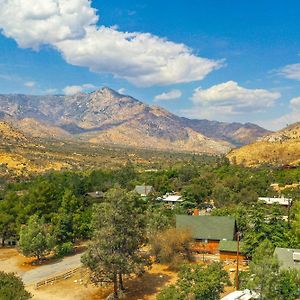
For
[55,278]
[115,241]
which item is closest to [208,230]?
[115,241]

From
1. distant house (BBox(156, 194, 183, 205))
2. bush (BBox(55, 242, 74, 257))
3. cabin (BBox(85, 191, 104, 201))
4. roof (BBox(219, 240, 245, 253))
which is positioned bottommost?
bush (BBox(55, 242, 74, 257))

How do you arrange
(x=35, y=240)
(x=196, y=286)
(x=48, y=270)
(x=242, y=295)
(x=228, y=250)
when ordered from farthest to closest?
1. (x=35, y=240)
2. (x=228, y=250)
3. (x=48, y=270)
4. (x=242, y=295)
5. (x=196, y=286)

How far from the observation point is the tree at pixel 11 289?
94.1 ft

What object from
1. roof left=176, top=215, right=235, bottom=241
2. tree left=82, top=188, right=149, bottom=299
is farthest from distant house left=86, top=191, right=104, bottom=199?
tree left=82, top=188, right=149, bottom=299

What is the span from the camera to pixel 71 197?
2697 inches

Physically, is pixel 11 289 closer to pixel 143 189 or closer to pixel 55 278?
pixel 55 278

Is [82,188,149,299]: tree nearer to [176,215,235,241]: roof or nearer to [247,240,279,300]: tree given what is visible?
[247,240,279,300]: tree

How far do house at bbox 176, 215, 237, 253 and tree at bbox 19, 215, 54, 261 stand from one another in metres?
19.0

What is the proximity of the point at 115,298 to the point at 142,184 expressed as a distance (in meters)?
71.8

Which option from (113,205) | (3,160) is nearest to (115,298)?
(113,205)

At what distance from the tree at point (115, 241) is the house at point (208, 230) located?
15184mm

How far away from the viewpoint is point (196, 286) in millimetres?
29188

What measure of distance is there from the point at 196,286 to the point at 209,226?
28.4m

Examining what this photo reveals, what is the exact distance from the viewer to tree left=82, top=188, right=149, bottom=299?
38938mm
